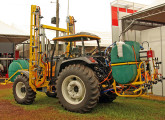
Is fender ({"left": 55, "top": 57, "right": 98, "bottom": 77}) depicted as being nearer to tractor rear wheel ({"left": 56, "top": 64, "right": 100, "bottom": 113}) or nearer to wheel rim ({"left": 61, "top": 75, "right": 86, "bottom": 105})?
tractor rear wheel ({"left": 56, "top": 64, "right": 100, "bottom": 113})

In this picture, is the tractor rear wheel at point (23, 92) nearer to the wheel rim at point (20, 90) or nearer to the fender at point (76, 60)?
the wheel rim at point (20, 90)

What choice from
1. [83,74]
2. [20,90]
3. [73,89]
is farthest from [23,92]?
[83,74]

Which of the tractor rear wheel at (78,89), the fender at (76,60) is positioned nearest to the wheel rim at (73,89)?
the tractor rear wheel at (78,89)

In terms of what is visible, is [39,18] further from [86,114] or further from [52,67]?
[86,114]

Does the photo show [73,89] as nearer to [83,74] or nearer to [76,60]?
[83,74]

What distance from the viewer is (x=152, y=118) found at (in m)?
4.71

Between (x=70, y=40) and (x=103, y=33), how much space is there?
65.6ft

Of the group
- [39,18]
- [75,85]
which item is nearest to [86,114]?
[75,85]

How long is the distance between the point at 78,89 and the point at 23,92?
244 centimetres

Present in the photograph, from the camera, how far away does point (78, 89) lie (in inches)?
212

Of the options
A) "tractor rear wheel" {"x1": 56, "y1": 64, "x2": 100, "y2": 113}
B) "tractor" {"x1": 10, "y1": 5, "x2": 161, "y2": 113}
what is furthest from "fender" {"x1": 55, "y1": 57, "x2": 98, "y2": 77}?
"tractor rear wheel" {"x1": 56, "y1": 64, "x2": 100, "y2": 113}

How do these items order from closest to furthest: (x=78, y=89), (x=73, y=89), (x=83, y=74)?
(x=83, y=74) → (x=78, y=89) → (x=73, y=89)

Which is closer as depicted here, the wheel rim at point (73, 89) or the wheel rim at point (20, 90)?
the wheel rim at point (73, 89)

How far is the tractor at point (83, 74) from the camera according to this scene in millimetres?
4922
